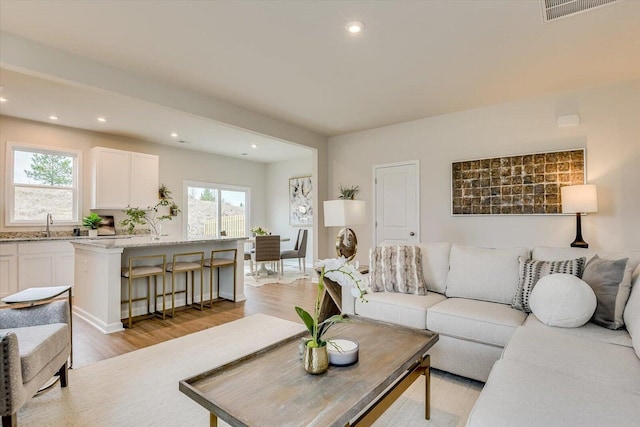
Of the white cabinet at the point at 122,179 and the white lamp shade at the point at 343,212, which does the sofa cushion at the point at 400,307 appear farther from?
the white cabinet at the point at 122,179

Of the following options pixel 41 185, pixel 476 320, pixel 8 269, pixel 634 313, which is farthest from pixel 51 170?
pixel 634 313

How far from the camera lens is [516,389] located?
1307mm

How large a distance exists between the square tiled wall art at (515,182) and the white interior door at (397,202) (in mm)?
613

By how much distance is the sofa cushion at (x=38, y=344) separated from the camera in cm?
172

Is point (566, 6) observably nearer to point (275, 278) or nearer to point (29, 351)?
point (29, 351)

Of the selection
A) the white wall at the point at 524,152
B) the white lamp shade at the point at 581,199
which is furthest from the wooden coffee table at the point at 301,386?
the white wall at the point at 524,152

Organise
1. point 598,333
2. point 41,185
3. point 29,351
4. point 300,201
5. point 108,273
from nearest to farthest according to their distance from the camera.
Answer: point 29,351 < point 598,333 < point 108,273 < point 41,185 < point 300,201

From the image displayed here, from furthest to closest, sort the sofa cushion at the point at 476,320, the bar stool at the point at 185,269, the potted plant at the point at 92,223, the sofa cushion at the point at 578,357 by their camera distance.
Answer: the potted plant at the point at 92,223 < the bar stool at the point at 185,269 < the sofa cushion at the point at 476,320 < the sofa cushion at the point at 578,357

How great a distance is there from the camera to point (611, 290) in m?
2.01

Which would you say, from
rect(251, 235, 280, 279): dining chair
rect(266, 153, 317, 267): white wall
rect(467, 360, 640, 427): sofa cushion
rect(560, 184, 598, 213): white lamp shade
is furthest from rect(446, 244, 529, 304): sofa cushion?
rect(266, 153, 317, 267): white wall

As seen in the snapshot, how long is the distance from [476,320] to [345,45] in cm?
255

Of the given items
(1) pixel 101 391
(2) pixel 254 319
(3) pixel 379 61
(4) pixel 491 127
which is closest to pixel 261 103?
(3) pixel 379 61

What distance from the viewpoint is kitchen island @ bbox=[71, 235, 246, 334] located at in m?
3.39

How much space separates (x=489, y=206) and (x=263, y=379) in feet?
13.4
